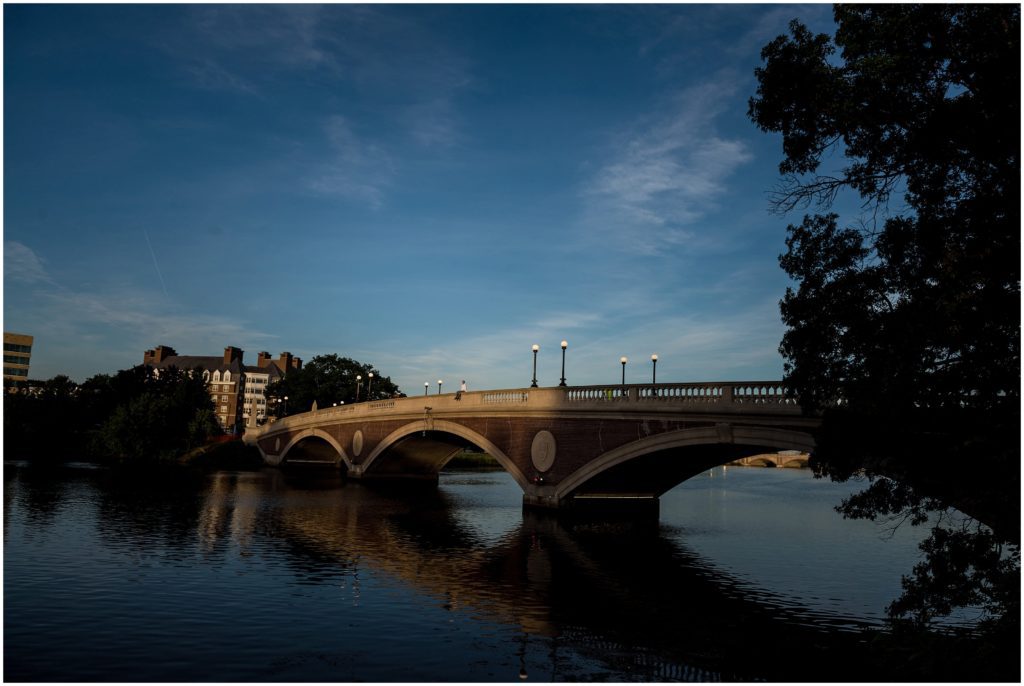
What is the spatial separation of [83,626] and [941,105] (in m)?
19.8

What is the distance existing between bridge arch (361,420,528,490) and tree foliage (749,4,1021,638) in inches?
954

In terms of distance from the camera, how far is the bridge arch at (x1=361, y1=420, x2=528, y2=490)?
129 ft

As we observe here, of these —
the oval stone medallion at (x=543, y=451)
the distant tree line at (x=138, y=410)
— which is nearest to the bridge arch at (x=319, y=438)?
the distant tree line at (x=138, y=410)

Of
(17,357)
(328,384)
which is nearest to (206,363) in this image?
(17,357)

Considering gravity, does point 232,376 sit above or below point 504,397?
above

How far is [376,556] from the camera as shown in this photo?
2558 cm

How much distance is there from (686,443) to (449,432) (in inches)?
816

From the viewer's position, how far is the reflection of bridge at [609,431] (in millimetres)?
27380

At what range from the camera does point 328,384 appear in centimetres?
10119

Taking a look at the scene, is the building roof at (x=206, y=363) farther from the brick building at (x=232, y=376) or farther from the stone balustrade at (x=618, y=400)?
the stone balustrade at (x=618, y=400)

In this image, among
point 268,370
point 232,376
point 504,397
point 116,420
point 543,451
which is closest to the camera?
point 543,451

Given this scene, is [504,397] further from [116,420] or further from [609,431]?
[116,420]

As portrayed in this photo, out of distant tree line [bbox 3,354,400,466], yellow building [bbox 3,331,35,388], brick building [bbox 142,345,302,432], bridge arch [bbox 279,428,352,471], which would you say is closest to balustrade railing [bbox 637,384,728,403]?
bridge arch [bbox 279,428,352,471]

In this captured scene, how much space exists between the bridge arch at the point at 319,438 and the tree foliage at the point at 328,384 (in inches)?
855
